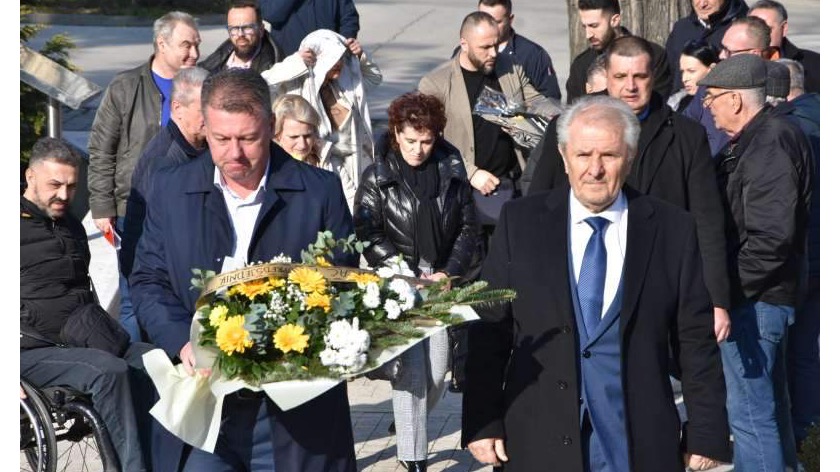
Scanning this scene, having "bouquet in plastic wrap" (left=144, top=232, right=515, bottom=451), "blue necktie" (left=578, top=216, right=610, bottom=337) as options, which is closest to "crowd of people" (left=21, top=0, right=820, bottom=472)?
"blue necktie" (left=578, top=216, right=610, bottom=337)

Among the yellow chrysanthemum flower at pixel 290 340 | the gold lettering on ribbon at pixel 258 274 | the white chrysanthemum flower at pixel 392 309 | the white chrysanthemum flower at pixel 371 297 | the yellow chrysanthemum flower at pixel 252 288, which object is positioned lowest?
the yellow chrysanthemum flower at pixel 290 340

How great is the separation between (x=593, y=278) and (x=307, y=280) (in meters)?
0.93

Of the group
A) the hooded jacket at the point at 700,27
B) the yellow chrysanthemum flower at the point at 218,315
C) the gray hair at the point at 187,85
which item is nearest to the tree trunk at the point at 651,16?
the hooded jacket at the point at 700,27

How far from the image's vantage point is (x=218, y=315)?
4.41 metres

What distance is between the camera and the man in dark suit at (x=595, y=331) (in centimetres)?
468

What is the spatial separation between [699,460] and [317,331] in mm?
1340

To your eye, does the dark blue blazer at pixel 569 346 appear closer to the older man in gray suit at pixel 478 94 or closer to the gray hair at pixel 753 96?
the gray hair at pixel 753 96

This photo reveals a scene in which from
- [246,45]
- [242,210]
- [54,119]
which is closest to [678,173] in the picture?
[242,210]

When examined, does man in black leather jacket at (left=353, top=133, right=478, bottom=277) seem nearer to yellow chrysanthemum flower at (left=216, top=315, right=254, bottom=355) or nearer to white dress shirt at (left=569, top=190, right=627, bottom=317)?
white dress shirt at (left=569, top=190, right=627, bottom=317)

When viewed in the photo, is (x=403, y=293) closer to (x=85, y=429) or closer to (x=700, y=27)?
(x=85, y=429)

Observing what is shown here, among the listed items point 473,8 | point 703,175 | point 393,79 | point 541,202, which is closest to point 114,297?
point 703,175

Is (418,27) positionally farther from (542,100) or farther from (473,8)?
(542,100)

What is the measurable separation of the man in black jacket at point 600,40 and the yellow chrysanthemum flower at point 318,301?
18.7 ft

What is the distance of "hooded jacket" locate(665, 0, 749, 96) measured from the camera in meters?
10.7
